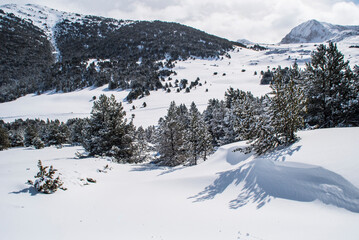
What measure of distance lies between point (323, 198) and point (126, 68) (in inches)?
5171

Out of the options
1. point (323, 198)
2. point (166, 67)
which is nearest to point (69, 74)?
point (166, 67)

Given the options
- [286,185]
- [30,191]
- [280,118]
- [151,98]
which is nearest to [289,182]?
[286,185]

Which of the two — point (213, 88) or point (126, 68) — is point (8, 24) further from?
point (213, 88)

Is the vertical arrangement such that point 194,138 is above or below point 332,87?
below

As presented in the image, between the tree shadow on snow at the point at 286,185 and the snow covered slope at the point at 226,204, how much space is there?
30 mm

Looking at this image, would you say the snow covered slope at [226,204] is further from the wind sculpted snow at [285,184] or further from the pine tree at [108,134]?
the pine tree at [108,134]

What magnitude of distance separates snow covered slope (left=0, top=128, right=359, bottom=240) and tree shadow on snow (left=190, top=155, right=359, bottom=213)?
0.03 meters

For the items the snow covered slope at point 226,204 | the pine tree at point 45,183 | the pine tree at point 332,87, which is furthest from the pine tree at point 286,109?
the pine tree at point 45,183

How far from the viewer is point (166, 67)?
12938 centimetres

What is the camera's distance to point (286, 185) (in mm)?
7566

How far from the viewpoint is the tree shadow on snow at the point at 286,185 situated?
19.8ft

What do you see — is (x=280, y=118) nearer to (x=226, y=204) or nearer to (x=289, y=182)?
(x=289, y=182)

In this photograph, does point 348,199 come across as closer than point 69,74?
Yes

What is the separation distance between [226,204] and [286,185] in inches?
105
